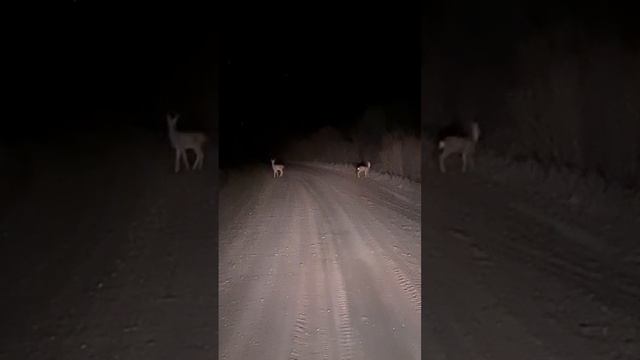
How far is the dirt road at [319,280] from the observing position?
2.53 meters

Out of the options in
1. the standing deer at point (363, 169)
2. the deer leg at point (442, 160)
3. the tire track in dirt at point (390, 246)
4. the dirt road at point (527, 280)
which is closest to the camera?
the dirt road at point (527, 280)

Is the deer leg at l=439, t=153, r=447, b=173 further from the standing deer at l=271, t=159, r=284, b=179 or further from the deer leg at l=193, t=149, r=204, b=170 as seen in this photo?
the standing deer at l=271, t=159, r=284, b=179

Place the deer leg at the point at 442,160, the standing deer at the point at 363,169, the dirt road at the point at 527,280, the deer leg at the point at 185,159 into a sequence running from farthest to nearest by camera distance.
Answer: the standing deer at the point at 363,169
the deer leg at the point at 442,160
the deer leg at the point at 185,159
the dirt road at the point at 527,280

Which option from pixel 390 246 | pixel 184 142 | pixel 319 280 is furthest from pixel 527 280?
pixel 184 142

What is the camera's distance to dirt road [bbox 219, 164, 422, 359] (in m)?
2.53

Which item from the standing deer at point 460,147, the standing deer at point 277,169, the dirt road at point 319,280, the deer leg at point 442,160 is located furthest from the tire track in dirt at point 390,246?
the standing deer at point 277,169

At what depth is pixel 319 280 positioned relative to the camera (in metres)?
3.21

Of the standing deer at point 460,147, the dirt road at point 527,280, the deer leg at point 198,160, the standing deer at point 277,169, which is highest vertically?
the standing deer at point 460,147

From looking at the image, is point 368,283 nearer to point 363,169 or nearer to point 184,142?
point 184,142

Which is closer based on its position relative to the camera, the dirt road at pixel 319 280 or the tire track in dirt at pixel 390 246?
the dirt road at pixel 319 280

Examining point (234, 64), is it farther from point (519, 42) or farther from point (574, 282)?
point (519, 42)

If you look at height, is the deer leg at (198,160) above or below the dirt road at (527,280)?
above

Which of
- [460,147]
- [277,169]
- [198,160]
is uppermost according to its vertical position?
[460,147]

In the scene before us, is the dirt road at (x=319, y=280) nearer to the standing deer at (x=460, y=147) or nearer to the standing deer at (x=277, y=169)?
the standing deer at (x=460, y=147)
